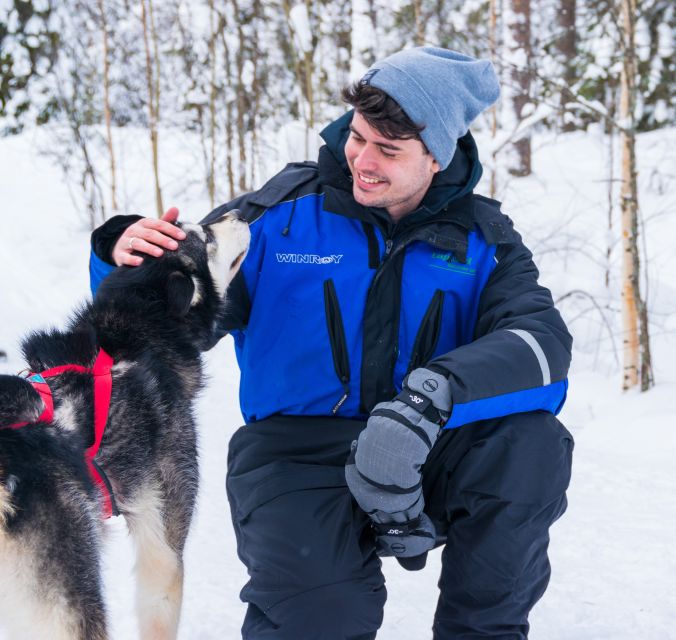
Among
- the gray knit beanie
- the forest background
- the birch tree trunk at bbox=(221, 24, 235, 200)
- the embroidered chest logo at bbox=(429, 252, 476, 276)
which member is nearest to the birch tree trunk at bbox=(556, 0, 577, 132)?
the forest background

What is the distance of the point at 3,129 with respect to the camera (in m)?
14.2

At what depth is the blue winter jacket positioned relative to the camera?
2016mm

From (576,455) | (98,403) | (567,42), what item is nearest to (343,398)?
(98,403)

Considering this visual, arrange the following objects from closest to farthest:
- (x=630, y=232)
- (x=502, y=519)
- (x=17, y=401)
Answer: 1. (x=17, y=401)
2. (x=502, y=519)
3. (x=630, y=232)

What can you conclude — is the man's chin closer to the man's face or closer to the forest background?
the man's face

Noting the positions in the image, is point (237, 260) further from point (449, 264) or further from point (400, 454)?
point (400, 454)

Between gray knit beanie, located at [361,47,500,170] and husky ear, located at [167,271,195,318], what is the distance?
77cm

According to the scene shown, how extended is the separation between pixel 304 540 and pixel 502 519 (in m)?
0.48

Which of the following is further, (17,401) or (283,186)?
(283,186)

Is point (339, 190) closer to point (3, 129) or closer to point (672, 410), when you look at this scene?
point (672, 410)

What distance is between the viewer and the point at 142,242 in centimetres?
210

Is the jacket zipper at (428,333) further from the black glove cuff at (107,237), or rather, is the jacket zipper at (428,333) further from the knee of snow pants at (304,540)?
the black glove cuff at (107,237)

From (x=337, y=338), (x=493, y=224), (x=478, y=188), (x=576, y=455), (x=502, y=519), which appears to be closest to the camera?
(x=502, y=519)

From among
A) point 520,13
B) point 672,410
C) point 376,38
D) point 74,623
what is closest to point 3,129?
point 376,38
